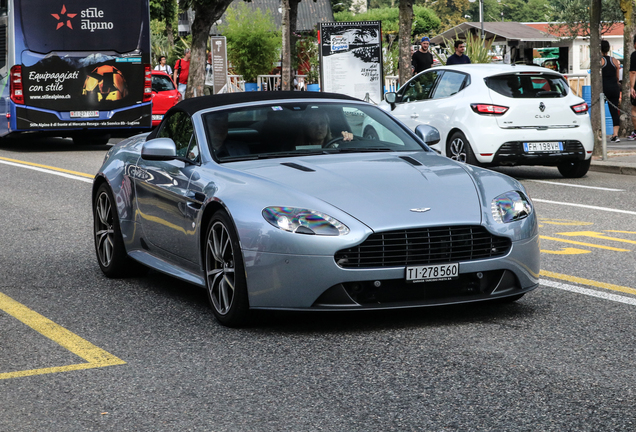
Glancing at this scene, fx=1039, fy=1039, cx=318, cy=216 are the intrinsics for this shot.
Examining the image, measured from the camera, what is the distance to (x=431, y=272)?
5.50 m

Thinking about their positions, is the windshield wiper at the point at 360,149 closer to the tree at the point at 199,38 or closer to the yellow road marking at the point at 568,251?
the yellow road marking at the point at 568,251

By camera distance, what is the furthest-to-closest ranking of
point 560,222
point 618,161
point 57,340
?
1. point 618,161
2. point 560,222
3. point 57,340

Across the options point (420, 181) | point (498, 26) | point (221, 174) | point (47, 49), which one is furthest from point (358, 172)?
point (498, 26)

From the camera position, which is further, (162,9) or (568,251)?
(162,9)

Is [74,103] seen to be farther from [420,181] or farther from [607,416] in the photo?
[607,416]

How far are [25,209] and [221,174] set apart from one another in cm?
630

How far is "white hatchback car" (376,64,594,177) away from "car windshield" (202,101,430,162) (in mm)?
→ 7092

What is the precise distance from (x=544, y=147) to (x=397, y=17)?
104502mm

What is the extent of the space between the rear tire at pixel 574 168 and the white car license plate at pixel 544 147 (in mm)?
716

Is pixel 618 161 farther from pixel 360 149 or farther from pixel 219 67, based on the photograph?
pixel 219 67

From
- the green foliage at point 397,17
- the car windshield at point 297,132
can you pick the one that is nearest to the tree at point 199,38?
the car windshield at point 297,132

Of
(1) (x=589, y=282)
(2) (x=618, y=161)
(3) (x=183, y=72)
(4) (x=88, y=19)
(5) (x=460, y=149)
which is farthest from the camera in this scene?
(3) (x=183, y=72)

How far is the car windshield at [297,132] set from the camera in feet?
21.7

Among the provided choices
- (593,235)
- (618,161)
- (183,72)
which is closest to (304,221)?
(593,235)
